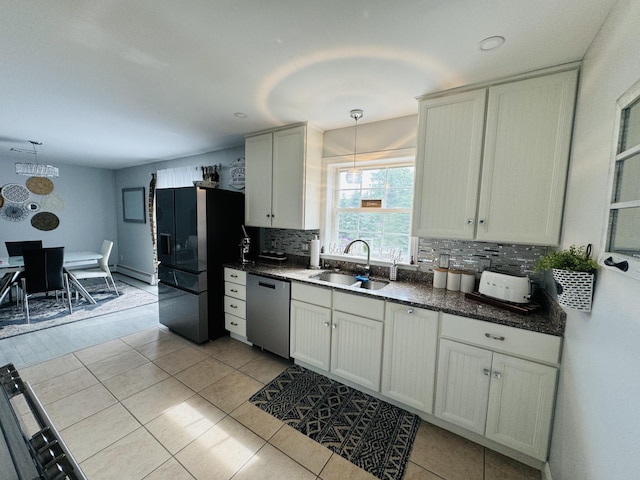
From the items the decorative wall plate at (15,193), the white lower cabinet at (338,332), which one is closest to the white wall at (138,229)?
the decorative wall plate at (15,193)

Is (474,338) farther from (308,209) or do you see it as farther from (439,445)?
(308,209)

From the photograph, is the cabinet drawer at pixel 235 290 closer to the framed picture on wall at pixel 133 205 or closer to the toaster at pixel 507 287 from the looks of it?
the toaster at pixel 507 287

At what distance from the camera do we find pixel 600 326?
1.05 metres

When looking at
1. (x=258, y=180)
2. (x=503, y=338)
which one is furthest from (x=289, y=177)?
(x=503, y=338)

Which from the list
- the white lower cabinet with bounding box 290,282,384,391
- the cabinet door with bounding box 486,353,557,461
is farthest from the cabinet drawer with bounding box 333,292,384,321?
the cabinet door with bounding box 486,353,557,461

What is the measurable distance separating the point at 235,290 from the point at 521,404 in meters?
2.56

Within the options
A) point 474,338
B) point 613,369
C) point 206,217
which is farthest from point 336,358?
point 206,217

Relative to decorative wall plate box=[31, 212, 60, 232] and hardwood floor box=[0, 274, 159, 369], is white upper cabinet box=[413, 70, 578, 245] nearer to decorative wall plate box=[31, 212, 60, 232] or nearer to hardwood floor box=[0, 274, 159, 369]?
hardwood floor box=[0, 274, 159, 369]

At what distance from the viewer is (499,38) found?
4.43 ft

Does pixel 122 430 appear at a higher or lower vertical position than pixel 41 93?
lower

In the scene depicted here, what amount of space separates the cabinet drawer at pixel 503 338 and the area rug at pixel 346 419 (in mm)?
780

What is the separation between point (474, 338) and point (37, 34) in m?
3.01

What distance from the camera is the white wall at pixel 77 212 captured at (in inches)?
187

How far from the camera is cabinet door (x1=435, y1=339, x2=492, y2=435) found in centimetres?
163
